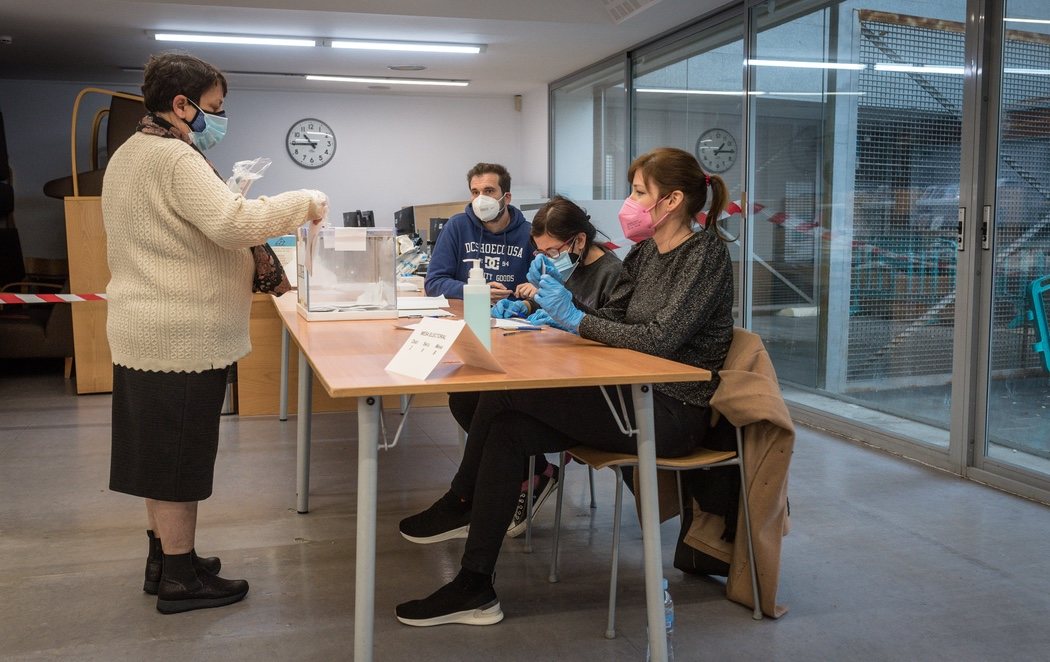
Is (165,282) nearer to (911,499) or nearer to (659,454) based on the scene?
(659,454)

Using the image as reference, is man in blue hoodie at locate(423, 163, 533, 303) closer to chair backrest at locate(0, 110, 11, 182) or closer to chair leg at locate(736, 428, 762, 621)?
chair leg at locate(736, 428, 762, 621)

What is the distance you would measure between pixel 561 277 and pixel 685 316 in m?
0.55

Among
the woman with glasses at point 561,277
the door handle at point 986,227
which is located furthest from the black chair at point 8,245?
the door handle at point 986,227

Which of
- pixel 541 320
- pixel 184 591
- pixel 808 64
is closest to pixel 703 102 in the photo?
pixel 808 64

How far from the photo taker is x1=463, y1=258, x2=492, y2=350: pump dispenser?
192 centimetres

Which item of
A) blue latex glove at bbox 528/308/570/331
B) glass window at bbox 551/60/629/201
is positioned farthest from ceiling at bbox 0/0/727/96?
blue latex glove at bbox 528/308/570/331

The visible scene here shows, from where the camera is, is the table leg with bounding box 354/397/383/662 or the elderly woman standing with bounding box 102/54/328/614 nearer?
the table leg with bounding box 354/397/383/662

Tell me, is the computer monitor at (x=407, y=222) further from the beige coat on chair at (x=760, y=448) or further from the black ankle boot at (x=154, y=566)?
the beige coat on chair at (x=760, y=448)

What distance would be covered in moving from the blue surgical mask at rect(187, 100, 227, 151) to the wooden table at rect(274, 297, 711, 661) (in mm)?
547

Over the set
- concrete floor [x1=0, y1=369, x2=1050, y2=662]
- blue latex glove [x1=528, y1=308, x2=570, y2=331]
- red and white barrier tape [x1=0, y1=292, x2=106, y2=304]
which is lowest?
concrete floor [x1=0, y1=369, x2=1050, y2=662]

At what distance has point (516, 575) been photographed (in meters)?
2.55

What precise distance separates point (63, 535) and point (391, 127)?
685cm

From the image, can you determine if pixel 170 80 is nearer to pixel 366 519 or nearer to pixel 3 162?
pixel 366 519

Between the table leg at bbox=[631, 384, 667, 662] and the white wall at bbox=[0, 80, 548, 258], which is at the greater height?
the white wall at bbox=[0, 80, 548, 258]
